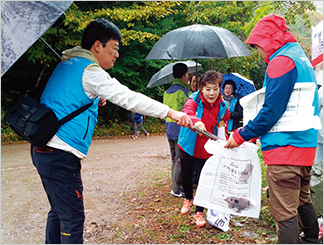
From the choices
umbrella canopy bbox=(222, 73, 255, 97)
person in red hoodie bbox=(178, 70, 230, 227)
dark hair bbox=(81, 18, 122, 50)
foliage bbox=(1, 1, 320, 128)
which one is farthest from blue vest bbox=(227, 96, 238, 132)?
foliage bbox=(1, 1, 320, 128)

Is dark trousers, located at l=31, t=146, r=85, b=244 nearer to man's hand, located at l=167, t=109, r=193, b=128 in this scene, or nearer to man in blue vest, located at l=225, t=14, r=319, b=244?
man's hand, located at l=167, t=109, r=193, b=128

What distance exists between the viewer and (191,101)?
13.6 ft

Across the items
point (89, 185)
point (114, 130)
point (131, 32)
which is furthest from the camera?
point (114, 130)

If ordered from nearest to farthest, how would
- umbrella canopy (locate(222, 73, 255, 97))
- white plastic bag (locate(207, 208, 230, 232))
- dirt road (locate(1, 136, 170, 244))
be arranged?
white plastic bag (locate(207, 208, 230, 232))
dirt road (locate(1, 136, 170, 244))
umbrella canopy (locate(222, 73, 255, 97))

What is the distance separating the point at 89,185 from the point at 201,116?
11.0 feet

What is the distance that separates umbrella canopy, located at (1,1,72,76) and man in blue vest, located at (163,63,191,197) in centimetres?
308

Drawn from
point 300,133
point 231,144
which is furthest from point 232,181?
point 300,133

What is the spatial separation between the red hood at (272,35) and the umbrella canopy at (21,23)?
5.71 ft

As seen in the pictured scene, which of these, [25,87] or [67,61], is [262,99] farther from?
[25,87]

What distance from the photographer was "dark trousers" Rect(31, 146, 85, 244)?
8.36 ft

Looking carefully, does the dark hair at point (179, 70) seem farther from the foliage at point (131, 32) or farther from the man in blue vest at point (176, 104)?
the foliage at point (131, 32)

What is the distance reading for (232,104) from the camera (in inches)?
259

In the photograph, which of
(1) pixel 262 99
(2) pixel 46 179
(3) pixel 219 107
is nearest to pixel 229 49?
(3) pixel 219 107

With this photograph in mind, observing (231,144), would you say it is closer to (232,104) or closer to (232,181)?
(232,181)
